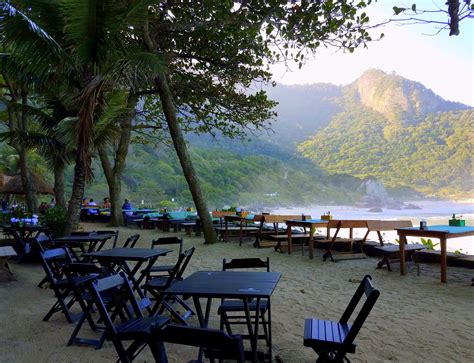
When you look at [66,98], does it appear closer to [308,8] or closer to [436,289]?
[308,8]

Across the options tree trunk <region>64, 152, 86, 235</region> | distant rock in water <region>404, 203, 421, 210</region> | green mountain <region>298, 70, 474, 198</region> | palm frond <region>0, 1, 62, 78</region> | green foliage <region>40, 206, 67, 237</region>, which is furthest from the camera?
green mountain <region>298, 70, 474, 198</region>

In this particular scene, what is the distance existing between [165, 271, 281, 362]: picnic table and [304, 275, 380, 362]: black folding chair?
0.38m

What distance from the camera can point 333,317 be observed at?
4.57 metres

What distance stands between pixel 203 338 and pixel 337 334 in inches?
54.4

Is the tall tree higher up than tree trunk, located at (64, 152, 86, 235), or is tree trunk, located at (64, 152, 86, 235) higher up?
the tall tree

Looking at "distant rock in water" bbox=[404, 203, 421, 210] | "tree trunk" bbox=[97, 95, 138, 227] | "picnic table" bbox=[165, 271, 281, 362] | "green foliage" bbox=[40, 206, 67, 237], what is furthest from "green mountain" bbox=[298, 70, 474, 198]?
"picnic table" bbox=[165, 271, 281, 362]

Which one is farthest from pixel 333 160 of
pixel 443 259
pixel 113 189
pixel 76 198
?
pixel 443 259

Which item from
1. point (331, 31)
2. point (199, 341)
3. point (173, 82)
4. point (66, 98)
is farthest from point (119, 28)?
point (199, 341)

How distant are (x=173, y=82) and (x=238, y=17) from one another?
12.3 feet

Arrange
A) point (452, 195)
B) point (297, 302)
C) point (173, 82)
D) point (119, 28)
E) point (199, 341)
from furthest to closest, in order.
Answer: point (452, 195), point (173, 82), point (119, 28), point (297, 302), point (199, 341)

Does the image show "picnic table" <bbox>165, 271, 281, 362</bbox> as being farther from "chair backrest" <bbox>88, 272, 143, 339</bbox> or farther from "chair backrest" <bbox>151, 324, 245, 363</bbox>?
"chair backrest" <bbox>151, 324, 245, 363</bbox>

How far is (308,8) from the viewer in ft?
28.0

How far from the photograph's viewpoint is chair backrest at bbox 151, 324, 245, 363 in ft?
5.41

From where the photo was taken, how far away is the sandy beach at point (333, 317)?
350 centimetres
